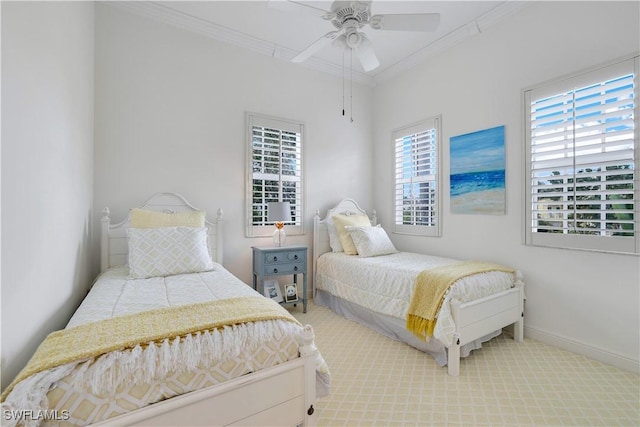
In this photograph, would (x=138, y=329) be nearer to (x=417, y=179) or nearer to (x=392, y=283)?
(x=392, y=283)

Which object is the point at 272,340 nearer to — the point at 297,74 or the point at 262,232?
the point at 262,232

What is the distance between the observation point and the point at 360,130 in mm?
4391

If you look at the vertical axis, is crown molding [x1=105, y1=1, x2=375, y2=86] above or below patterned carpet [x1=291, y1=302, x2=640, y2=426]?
above

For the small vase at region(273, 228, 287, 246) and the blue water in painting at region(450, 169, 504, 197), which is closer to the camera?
the blue water in painting at region(450, 169, 504, 197)

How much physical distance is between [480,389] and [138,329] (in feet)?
6.77

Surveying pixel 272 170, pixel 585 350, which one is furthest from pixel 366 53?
pixel 585 350

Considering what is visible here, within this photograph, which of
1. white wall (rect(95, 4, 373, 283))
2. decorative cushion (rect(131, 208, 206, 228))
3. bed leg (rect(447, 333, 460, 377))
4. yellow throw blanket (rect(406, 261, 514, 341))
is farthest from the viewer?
white wall (rect(95, 4, 373, 283))

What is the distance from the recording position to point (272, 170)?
3582 millimetres

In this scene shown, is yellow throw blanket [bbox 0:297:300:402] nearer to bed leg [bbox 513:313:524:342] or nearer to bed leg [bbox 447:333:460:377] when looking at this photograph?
bed leg [bbox 447:333:460:377]

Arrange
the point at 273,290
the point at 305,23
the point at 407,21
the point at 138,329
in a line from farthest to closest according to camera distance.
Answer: the point at 273,290 → the point at 305,23 → the point at 407,21 → the point at 138,329

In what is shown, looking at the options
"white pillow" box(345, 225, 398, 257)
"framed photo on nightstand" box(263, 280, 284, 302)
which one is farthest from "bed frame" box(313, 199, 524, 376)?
"framed photo on nightstand" box(263, 280, 284, 302)

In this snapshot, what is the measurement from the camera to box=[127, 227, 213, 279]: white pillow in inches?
89.6

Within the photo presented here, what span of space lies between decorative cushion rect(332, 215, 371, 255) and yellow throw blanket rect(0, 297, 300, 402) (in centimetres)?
201

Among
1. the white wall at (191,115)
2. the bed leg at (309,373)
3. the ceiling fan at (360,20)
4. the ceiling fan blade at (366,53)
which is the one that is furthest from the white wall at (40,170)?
the ceiling fan blade at (366,53)
